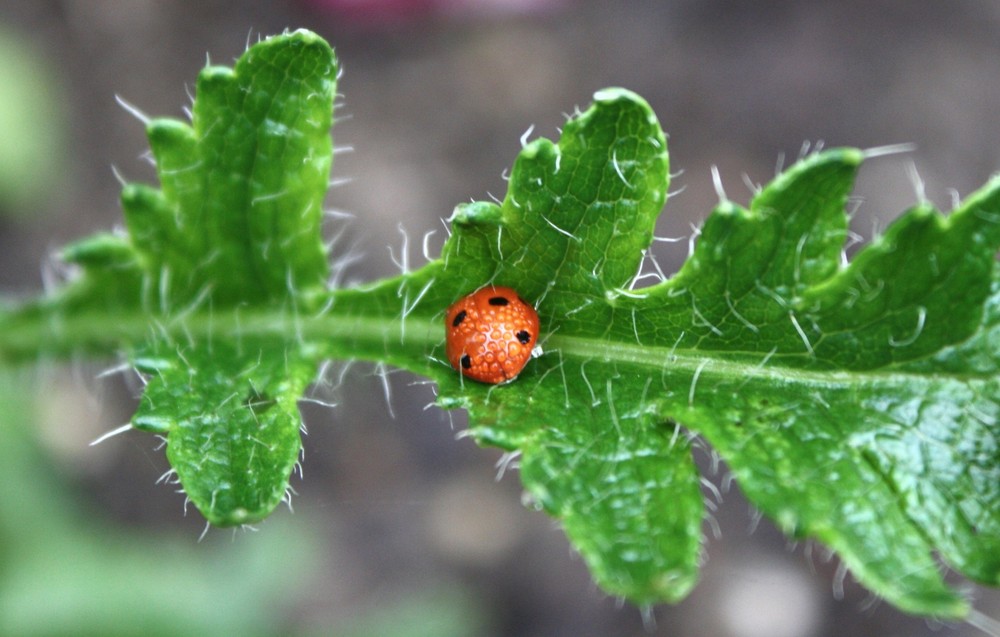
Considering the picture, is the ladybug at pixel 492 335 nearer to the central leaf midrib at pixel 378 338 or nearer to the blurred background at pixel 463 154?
the central leaf midrib at pixel 378 338

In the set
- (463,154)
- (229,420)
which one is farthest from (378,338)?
(463,154)

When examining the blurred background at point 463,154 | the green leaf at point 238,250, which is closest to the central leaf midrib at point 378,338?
the green leaf at point 238,250

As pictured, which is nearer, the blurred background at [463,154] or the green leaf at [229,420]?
the green leaf at [229,420]

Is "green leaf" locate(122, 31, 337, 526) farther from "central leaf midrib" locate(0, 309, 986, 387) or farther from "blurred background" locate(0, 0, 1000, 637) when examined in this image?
"blurred background" locate(0, 0, 1000, 637)

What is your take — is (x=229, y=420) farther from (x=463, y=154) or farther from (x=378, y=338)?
(x=463, y=154)

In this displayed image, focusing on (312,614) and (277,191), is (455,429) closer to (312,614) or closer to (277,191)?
(312,614)

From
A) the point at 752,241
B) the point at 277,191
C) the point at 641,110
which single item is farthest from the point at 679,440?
the point at 277,191
